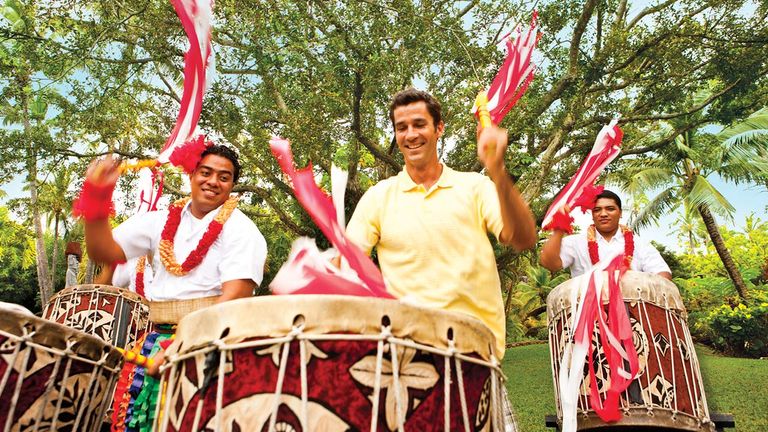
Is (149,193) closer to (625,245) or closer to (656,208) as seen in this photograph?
(625,245)

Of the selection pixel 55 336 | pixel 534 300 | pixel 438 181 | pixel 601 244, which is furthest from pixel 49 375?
pixel 534 300

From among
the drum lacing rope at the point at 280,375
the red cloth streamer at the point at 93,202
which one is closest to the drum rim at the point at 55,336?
the red cloth streamer at the point at 93,202

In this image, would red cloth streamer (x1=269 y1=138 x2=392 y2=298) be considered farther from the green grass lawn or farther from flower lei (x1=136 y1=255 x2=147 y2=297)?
the green grass lawn

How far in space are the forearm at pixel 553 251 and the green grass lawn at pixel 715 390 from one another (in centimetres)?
260

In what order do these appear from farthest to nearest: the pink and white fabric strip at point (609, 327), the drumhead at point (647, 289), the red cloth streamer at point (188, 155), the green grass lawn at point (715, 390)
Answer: the green grass lawn at point (715, 390) → the drumhead at point (647, 289) → the pink and white fabric strip at point (609, 327) → the red cloth streamer at point (188, 155)

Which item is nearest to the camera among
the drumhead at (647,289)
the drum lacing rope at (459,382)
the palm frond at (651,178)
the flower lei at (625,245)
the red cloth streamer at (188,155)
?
the drum lacing rope at (459,382)

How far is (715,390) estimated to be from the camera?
24.6 ft

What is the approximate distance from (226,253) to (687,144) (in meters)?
16.9

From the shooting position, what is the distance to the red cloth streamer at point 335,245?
62.1 inches

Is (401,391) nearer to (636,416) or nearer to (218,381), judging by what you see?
(218,381)

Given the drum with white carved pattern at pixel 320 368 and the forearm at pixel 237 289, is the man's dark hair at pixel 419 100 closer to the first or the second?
the forearm at pixel 237 289

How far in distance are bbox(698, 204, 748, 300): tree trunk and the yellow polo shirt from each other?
15485 mm

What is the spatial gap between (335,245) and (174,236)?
4.48 ft

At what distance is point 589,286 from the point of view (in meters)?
3.24
